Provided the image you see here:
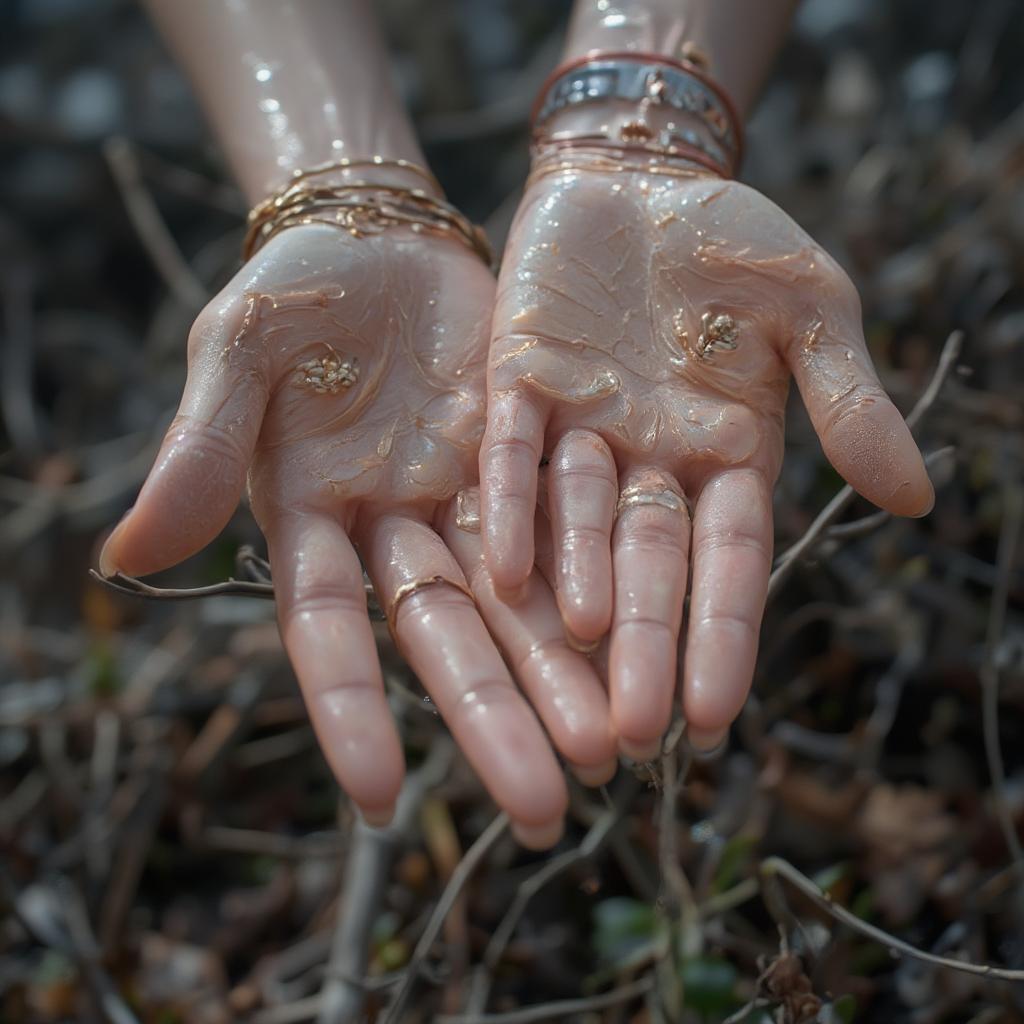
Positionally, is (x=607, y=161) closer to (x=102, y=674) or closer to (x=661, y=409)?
(x=661, y=409)

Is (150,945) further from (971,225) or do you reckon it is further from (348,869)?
(971,225)

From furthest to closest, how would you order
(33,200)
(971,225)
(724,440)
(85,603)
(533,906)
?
(33,200) < (85,603) < (971,225) < (533,906) < (724,440)

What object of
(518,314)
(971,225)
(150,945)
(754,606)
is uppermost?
(518,314)

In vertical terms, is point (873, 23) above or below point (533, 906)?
above

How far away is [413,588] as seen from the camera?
1039 millimetres

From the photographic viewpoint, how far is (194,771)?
1.75 m

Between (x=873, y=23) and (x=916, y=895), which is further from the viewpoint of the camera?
(x=873, y=23)

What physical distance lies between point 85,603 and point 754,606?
1713 mm

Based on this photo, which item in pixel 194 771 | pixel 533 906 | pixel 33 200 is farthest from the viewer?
pixel 33 200

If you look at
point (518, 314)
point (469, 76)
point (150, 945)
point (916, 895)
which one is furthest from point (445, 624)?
point (469, 76)

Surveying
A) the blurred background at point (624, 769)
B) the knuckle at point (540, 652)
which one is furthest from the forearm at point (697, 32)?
the knuckle at point (540, 652)

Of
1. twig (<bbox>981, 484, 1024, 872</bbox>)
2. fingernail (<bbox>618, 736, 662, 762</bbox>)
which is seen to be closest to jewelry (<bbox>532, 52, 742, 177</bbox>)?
twig (<bbox>981, 484, 1024, 872</bbox>)

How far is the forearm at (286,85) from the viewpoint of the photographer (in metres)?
1.50

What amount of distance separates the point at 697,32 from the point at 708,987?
1.28 m
